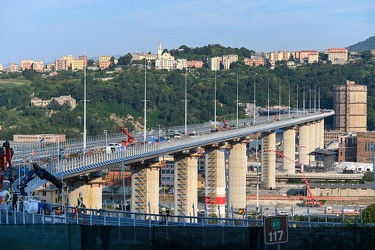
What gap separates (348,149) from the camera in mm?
117375

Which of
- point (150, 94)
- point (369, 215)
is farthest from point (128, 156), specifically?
point (150, 94)

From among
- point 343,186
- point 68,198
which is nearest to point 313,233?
point 68,198

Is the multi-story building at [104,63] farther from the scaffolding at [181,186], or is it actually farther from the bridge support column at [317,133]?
the scaffolding at [181,186]

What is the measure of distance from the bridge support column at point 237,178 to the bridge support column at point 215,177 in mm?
2298

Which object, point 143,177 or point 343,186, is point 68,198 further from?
point 343,186

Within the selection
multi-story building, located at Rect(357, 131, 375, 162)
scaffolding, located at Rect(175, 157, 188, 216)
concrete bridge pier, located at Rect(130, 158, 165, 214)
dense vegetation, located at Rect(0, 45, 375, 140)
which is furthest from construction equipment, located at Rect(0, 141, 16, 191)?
multi-story building, located at Rect(357, 131, 375, 162)

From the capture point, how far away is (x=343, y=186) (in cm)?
8169

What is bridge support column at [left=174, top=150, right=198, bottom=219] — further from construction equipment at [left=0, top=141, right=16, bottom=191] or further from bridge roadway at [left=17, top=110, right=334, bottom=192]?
construction equipment at [left=0, top=141, right=16, bottom=191]

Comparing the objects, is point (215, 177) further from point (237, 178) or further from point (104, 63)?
point (104, 63)

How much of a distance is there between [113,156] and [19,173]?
15.5 m

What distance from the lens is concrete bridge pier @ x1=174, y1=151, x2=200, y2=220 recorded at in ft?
195

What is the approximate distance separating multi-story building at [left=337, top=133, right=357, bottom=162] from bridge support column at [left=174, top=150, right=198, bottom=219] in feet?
184

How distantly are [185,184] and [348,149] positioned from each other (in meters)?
59.6

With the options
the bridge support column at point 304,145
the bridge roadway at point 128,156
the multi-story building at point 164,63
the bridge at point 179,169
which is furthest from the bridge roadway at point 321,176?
the multi-story building at point 164,63
